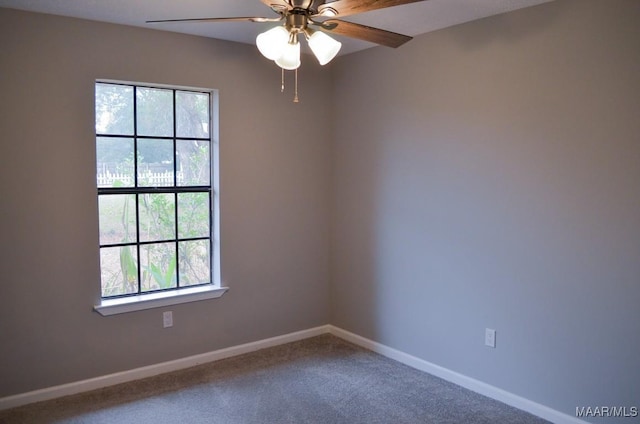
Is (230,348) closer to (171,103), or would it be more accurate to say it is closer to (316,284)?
(316,284)

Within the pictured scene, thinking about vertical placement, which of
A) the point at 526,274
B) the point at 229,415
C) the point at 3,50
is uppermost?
the point at 3,50

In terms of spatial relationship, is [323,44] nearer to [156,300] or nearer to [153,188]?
[153,188]

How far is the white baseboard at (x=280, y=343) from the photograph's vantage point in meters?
2.90

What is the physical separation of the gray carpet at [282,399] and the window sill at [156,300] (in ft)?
1.63

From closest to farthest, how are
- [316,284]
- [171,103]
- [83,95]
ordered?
[83,95] → [171,103] → [316,284]

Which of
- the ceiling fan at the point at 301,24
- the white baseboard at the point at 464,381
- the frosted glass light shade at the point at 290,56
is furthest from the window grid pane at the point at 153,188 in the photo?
the frosted glass light shade at the point at 290,56

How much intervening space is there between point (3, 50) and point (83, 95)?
A: 18.5 inches

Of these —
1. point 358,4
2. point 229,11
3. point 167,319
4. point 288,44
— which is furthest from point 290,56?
point 167,319

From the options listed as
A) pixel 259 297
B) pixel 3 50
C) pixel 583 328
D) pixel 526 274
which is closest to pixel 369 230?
pixel 259 297

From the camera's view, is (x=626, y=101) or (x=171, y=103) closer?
(x=626, y=101)

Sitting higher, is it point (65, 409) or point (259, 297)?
point (259, 297)

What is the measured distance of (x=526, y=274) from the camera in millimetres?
2895

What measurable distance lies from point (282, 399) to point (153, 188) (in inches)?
66.5

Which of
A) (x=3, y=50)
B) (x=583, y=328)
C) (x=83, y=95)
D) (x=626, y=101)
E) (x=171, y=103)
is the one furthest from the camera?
(x=171, y=103)
